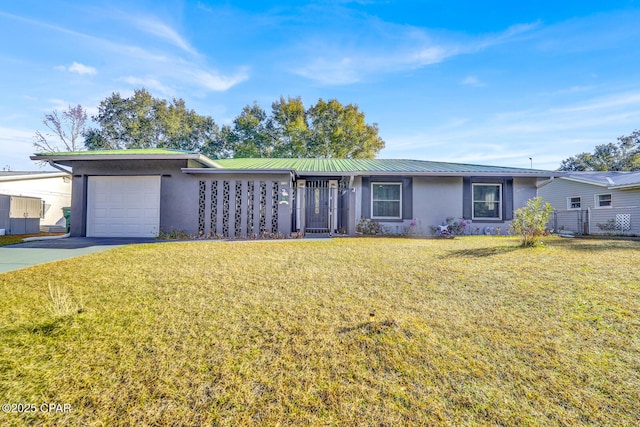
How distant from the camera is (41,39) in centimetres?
926

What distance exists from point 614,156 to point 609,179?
25.0 m

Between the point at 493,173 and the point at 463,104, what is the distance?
3.76m

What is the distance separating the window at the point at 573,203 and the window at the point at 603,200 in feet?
3.27

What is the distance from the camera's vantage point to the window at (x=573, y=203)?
1542 centimetres

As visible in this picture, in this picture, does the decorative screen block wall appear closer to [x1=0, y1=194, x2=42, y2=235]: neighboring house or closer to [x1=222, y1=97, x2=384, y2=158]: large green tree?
[x1=0, y1=194, x2=42, y2=235]: neighboring house

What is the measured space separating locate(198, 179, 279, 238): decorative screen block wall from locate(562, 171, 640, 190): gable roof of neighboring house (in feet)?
40.2

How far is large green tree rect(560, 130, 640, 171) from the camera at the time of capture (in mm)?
30125

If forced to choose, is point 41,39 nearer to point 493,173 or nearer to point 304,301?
point 304,301

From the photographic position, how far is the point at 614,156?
31.1 meters

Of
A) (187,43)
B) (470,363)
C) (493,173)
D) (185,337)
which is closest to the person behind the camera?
(470,363)

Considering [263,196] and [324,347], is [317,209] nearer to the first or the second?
[263,196]

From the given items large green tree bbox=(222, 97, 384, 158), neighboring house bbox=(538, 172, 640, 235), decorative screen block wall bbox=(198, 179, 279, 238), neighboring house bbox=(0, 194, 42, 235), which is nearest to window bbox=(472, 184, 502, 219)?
neighboring house bbox=(538, 172, 640, 235)

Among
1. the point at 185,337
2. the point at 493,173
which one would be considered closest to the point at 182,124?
the point at 493,173

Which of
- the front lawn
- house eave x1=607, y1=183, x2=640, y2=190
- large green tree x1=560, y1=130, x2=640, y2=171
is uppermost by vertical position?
large green tree x1=560, y1=130, x2=640, y2=171
